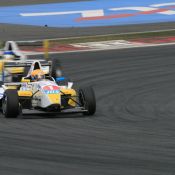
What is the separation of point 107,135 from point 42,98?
8.26ft

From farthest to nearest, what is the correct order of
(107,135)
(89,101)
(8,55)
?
(8,55), (89,101), (107,135)

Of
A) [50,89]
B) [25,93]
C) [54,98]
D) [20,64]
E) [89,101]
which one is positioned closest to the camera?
[54,98]

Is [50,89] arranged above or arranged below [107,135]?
above

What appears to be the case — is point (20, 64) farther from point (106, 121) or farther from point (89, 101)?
point (106, 121)

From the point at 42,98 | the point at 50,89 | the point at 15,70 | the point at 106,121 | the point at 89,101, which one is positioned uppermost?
the point at 15,70

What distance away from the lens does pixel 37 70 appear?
51.3ft

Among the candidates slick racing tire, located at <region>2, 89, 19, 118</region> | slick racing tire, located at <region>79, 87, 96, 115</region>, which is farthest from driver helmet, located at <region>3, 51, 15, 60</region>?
slick racing tire, located at <region>2, 89, 19, 118</region>

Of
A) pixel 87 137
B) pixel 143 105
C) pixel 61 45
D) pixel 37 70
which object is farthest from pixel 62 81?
pixel 61 45

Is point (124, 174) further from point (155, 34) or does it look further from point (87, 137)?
point (155, 34)

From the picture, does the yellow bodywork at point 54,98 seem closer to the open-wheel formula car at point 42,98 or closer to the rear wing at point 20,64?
the open-wheel formula car at point 42,98

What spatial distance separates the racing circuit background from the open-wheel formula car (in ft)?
0.75

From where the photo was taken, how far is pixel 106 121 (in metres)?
13.9

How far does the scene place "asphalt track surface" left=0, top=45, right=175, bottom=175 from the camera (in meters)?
9.75

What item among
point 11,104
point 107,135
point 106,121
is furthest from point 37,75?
point 107,135
